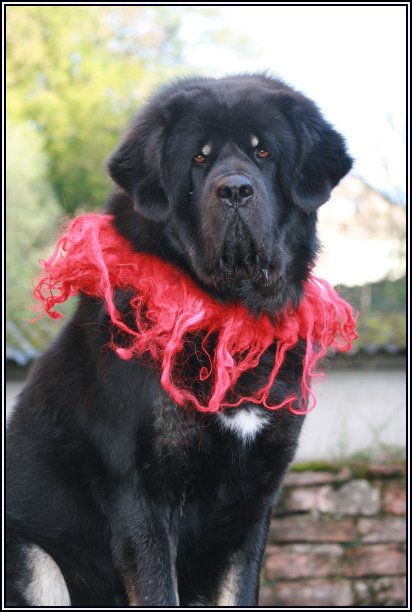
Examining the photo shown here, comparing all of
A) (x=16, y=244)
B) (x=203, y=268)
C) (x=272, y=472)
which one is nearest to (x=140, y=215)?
(x=203, y=268)

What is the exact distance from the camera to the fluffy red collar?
9.04 ft

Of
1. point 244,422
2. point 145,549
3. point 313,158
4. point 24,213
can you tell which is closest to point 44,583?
point 145,549

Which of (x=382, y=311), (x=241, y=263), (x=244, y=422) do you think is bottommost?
(x=382, y=311)

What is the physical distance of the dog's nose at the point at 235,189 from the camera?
8.89ft

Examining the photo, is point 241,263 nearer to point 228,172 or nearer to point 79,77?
point 228,172

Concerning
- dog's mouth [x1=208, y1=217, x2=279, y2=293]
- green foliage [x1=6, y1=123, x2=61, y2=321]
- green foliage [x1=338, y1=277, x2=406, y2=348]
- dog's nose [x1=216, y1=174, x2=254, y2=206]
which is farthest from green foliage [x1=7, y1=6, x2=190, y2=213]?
dog's nose [x1=216, y1=174, x2=254, y2=206]

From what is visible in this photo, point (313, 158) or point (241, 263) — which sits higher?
point (313, 158)

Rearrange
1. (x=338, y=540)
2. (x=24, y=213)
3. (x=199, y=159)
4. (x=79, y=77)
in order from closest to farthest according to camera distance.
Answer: (x=199, y=159)
(x=338, y=540)
(x=24, y=213)
(x=79, y=77)

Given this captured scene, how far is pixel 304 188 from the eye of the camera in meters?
2.90

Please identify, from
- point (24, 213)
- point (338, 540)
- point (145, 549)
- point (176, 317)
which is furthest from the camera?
point (24, 213)

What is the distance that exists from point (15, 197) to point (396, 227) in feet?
Result: 31.6

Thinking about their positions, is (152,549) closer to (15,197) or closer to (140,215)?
(140,215)

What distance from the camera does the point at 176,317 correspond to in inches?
110

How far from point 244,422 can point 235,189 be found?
31.9 inches
